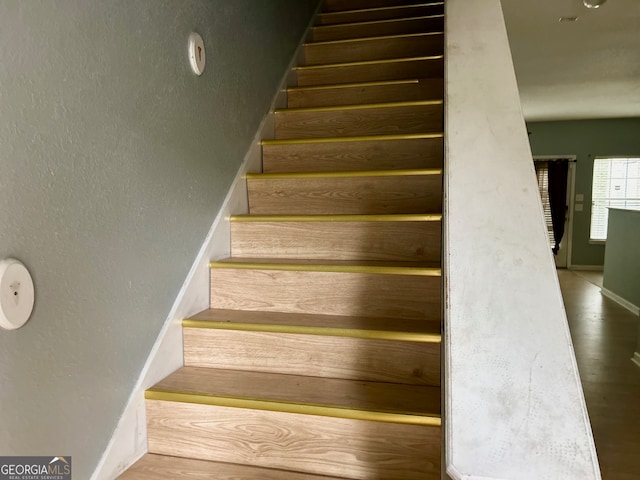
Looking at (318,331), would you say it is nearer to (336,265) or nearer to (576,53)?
(336,265)

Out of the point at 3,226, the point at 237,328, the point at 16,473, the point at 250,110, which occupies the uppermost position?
the point at 250,110

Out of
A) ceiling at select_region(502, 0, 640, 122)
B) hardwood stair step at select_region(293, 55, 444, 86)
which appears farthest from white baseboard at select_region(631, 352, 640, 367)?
hardwood stair step at select_region(293, 55, 444, 86)

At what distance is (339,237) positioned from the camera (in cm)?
166

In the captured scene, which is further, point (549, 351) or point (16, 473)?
point (16, 473)

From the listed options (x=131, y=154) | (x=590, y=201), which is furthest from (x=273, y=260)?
(x=590, y=201)

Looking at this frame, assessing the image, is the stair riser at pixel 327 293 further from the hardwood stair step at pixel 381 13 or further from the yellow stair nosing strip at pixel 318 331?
the hardwood stair step at pixel 381 13

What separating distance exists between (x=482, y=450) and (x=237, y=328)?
95cm

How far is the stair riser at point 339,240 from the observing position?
1587 millimetres

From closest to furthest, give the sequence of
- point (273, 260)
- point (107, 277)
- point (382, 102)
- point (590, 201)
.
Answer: point (107, 277) → point (273, 260) → point (382, 102) → point (590, 201)

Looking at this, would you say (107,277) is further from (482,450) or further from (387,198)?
(387,198)

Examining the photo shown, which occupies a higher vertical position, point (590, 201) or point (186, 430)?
point (590, 201)

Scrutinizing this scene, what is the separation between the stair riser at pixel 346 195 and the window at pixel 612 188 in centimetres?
700

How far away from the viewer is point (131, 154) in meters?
1.20

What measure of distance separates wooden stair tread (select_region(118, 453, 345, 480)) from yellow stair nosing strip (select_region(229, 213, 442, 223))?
847mm
